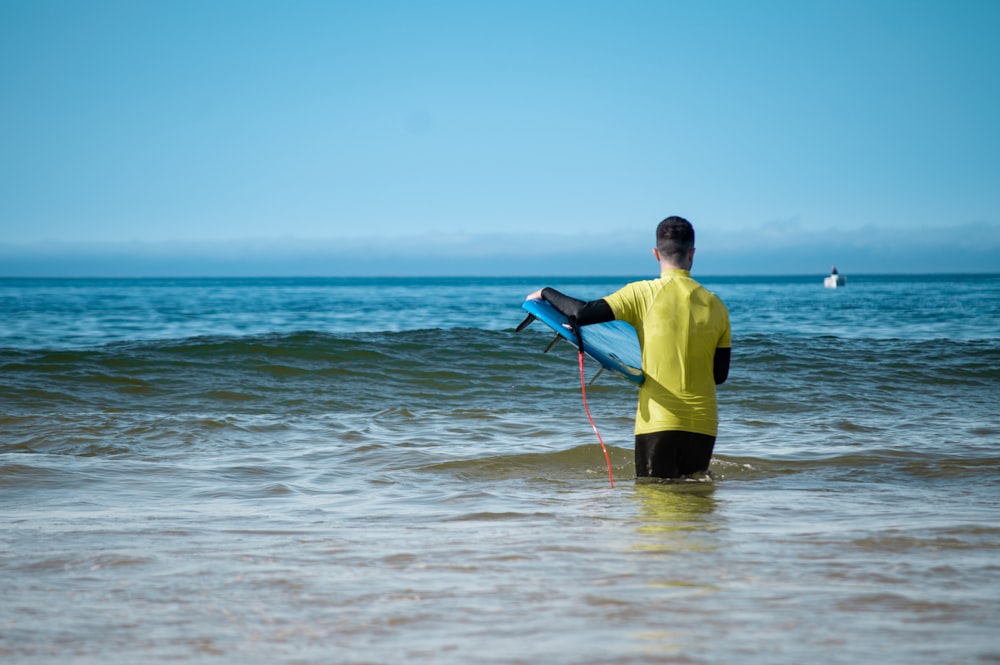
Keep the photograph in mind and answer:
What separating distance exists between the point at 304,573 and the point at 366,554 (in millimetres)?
395

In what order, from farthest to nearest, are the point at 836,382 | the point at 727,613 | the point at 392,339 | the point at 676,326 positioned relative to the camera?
the point at 392,339 → the point at 836,382 → the point at 676,326 → the point at 727,613

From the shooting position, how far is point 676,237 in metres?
4.92

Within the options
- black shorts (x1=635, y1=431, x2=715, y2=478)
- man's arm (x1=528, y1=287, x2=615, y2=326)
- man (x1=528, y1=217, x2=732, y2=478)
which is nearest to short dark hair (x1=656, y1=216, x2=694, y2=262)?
man (x1=528, y1=217, x2=732, y2=478)

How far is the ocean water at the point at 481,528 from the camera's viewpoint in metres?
2.81

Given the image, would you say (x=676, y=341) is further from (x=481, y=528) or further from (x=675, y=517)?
(x=481, y=528)

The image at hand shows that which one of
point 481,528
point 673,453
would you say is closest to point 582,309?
point 673,453

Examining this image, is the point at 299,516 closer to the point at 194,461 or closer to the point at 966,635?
the point at 194,461

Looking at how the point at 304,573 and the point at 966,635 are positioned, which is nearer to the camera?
the point at 966,635

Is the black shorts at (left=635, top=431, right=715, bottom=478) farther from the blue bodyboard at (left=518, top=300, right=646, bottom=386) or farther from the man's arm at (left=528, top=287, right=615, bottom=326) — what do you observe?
the man's arm at (left=528, top=287, right=615, bottom=326)

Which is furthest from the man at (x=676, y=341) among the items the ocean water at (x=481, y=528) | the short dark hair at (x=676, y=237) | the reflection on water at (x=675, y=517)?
the ocean water at (x=481, y=528)

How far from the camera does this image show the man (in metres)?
4.93

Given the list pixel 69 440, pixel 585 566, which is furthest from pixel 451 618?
pixel 69 440

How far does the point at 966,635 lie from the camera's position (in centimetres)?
273

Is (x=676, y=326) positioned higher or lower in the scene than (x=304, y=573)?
higher
